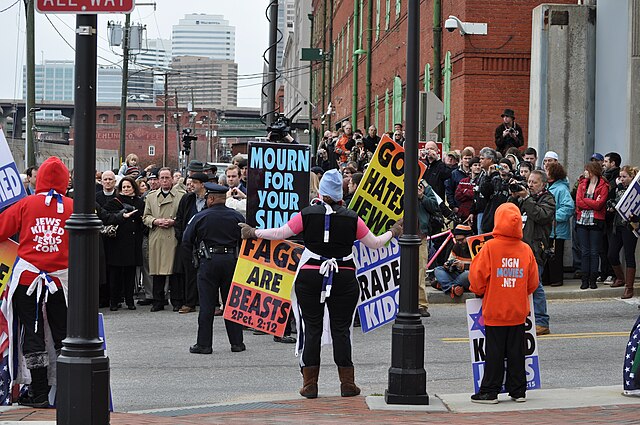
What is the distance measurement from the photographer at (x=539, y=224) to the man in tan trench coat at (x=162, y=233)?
5.74 meters

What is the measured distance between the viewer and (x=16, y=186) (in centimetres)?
1016

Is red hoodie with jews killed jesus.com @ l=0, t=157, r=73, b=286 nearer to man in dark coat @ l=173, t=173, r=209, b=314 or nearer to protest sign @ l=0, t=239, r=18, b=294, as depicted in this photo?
protest sign @ l=0, t=239, r=18, b=294

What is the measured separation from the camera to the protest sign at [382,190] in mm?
12391

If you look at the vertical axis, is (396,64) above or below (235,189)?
above

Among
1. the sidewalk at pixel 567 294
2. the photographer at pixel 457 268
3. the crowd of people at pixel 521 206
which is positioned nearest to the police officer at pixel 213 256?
the crowd of people at pixel 521 206

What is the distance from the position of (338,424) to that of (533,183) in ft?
20.5

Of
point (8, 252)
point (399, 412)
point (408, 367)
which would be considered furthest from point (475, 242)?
point (8, 252)

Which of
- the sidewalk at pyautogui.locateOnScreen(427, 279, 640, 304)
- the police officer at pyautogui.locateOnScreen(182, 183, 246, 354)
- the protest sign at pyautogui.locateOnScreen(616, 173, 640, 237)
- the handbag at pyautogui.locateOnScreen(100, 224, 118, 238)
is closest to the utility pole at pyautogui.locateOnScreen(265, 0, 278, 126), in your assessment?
the handbag at pyautogui.locateOnScreen(100, 224, 118, 238)

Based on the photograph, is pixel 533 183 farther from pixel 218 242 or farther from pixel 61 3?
pixel 61 3

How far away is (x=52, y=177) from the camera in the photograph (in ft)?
31.3

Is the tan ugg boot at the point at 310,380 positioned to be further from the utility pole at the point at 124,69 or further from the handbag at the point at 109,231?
the utility pole at the point at 124,69

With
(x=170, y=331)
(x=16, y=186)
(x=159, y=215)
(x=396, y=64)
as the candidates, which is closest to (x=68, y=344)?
(x=16, y=186)

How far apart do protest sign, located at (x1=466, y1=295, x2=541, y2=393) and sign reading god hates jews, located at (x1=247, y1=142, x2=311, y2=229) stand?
4174mm

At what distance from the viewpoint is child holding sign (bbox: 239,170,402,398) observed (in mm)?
10125
